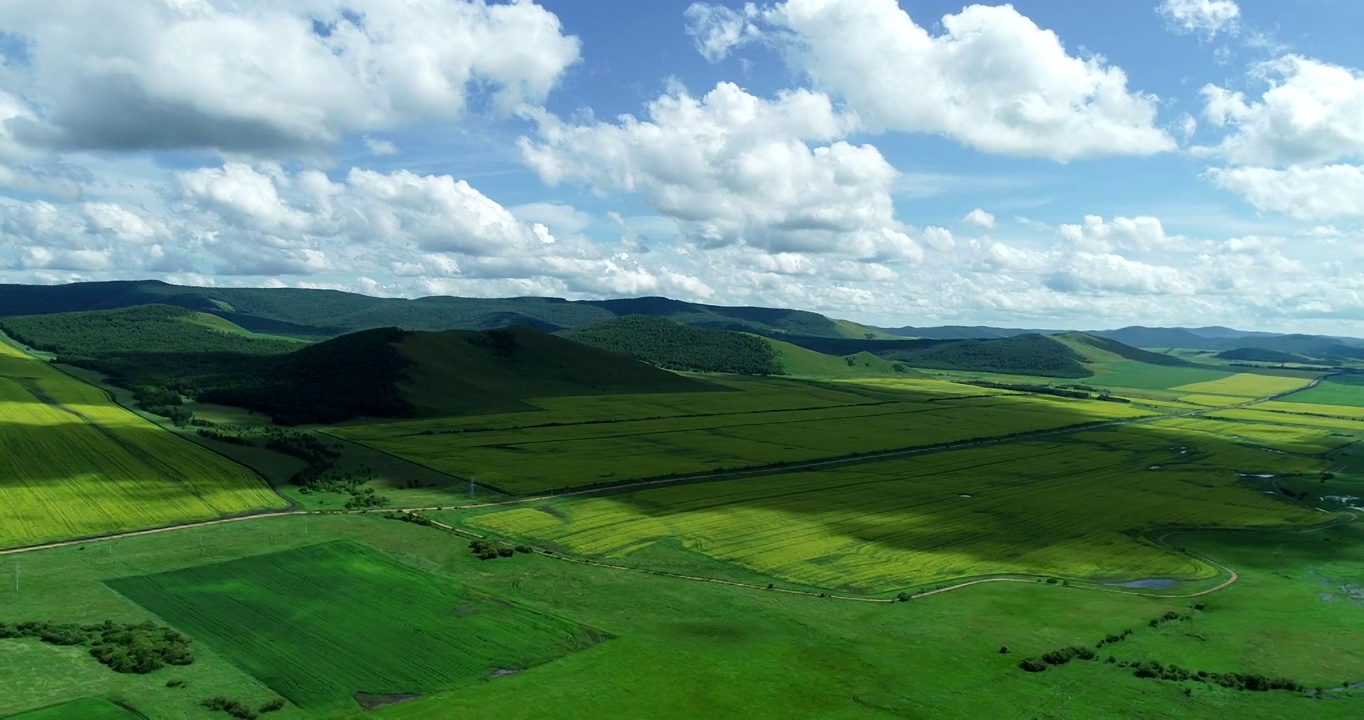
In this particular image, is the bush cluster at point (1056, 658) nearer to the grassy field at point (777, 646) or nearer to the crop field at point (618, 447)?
the grassy field at point (777, 646)

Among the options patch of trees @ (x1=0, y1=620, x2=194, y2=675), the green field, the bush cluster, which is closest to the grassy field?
the bush cluster

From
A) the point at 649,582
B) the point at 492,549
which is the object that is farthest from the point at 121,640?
the point at 649,582

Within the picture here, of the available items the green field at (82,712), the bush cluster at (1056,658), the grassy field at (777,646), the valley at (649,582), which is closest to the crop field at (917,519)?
the valley at (649,582)

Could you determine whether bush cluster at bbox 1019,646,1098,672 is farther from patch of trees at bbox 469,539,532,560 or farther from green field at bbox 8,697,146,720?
green field at bbox 8,697,146,720

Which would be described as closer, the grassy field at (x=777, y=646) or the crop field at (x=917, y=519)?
the grassy field at (x=777, y=646)

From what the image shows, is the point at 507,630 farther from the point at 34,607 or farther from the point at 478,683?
the point at 34,607

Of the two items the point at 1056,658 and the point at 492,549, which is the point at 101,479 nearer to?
the point at 492,549
